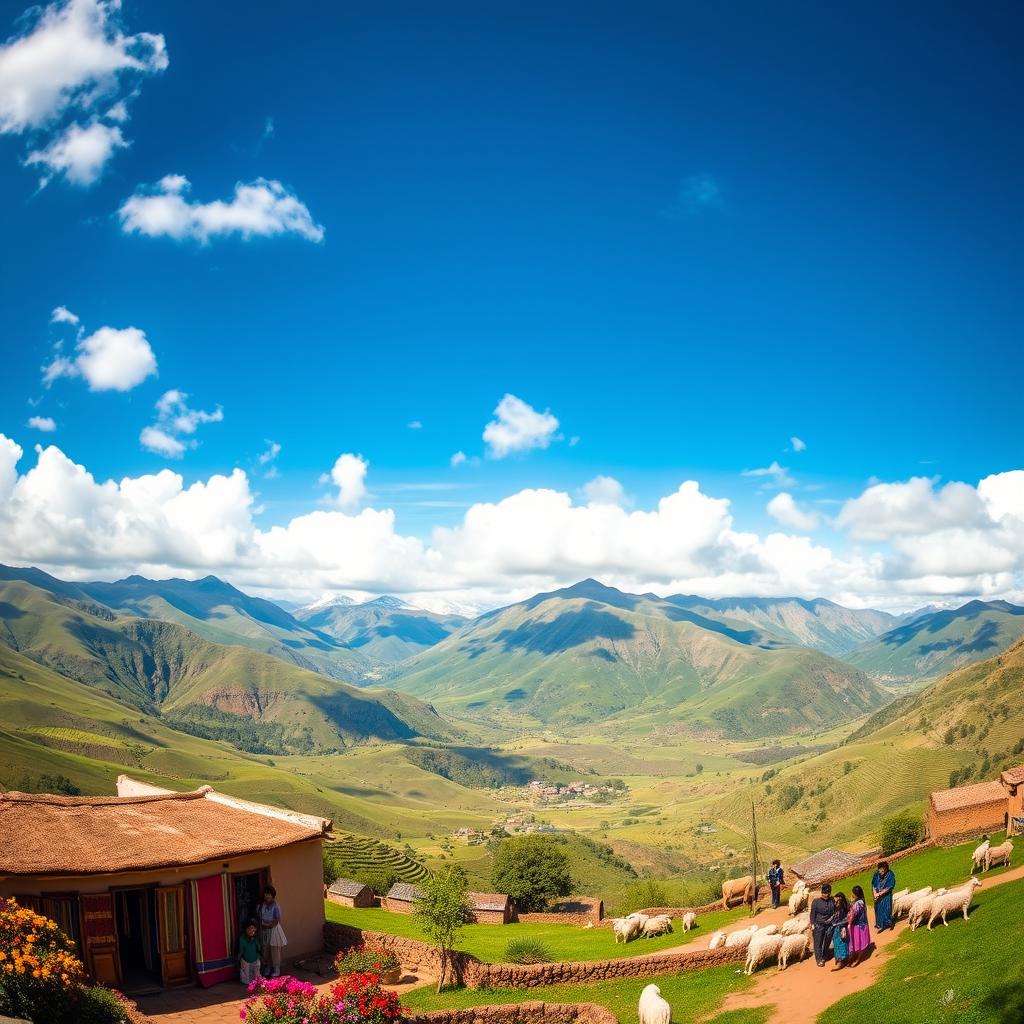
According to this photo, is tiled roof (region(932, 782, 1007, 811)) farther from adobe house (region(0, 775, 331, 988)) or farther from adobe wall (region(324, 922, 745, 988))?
adobe house (region(0, 775, 331, 988))

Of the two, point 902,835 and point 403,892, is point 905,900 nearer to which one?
point 902,835

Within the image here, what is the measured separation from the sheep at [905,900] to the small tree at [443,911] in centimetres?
1347

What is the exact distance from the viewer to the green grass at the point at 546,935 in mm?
31438

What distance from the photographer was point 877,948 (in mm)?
20766

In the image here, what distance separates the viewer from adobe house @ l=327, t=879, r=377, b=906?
50.8 m

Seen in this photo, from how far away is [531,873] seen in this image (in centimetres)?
7038

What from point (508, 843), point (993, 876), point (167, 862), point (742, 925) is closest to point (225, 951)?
point (167, 862)

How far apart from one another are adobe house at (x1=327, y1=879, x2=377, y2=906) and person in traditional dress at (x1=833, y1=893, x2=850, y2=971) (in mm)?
38591

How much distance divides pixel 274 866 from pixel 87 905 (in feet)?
17.5

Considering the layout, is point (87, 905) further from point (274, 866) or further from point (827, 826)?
point (827, 826)

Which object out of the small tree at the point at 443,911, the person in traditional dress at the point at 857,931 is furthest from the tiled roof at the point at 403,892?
the person in traditional dress at the point at 857,931

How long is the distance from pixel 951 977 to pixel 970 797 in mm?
33211

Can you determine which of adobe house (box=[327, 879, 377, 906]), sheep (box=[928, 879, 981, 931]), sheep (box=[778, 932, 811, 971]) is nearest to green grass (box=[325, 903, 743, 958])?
adobe house (box=[327, 879, 377, 906])

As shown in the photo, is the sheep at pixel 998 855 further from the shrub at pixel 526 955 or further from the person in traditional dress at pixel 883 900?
the shrub at pixel 526 955
